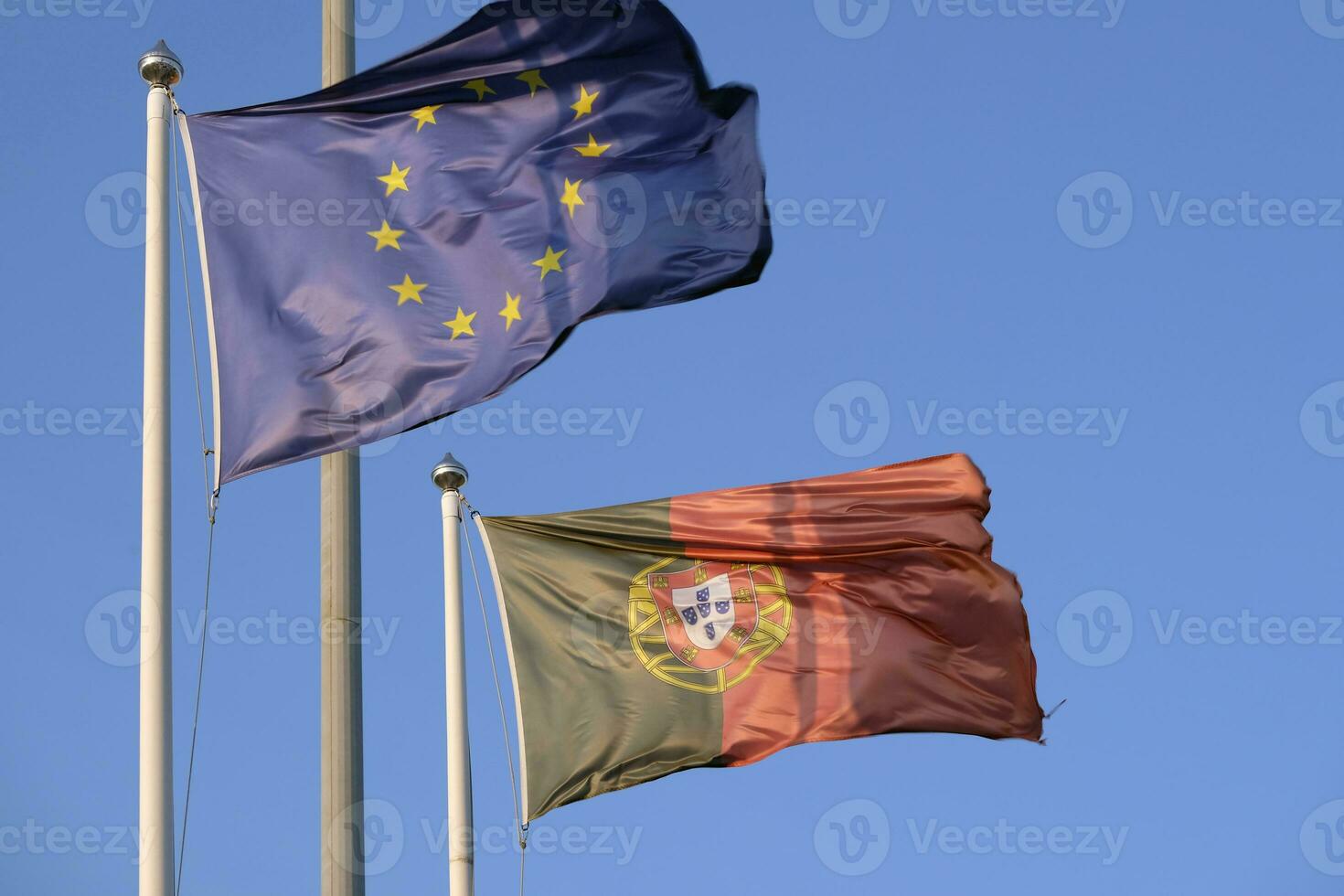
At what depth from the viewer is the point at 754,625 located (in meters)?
17.6

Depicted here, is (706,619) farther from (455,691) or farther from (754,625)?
(455,691)

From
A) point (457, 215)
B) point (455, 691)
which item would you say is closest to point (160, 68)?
point (457, 215)

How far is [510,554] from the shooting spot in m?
16.8

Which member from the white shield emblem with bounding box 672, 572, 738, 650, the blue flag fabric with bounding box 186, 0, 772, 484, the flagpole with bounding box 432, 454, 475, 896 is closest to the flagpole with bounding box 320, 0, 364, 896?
the blue flag fabric with bounding box 186, 0, 772, 484

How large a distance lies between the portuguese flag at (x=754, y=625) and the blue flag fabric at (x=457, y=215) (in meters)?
3.17

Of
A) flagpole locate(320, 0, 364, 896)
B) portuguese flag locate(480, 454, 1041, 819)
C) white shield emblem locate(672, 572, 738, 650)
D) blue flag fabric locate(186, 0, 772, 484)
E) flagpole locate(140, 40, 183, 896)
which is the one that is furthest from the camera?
white shield emblem locate(672, 572, 738, 650)

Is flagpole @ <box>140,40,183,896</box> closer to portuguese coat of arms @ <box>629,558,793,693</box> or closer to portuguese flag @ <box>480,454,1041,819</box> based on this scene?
portuguese flag @ <box>480,454,1041,819</box>

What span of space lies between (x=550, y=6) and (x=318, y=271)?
10.5 feet

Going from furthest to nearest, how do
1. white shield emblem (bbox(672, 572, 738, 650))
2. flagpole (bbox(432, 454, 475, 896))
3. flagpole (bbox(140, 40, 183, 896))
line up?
white shield emblem (bbox(672, 572, 738, 650)), flagpole (bbox(432, 454, 475, 896)), flagpole (bbox(140, 40, 183, 896))

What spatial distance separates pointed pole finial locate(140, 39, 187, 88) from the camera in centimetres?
1309

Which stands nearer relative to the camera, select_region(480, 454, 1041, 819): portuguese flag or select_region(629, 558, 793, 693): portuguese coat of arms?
select_region(480, 454, 1041, 819): portuguese flag

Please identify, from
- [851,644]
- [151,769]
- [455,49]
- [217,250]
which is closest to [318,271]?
[217,250]

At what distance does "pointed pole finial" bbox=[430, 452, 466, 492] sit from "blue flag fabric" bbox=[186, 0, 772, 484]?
281cm

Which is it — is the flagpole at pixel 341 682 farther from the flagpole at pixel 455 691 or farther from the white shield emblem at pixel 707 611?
the white shield emblem at pixel 707 611
